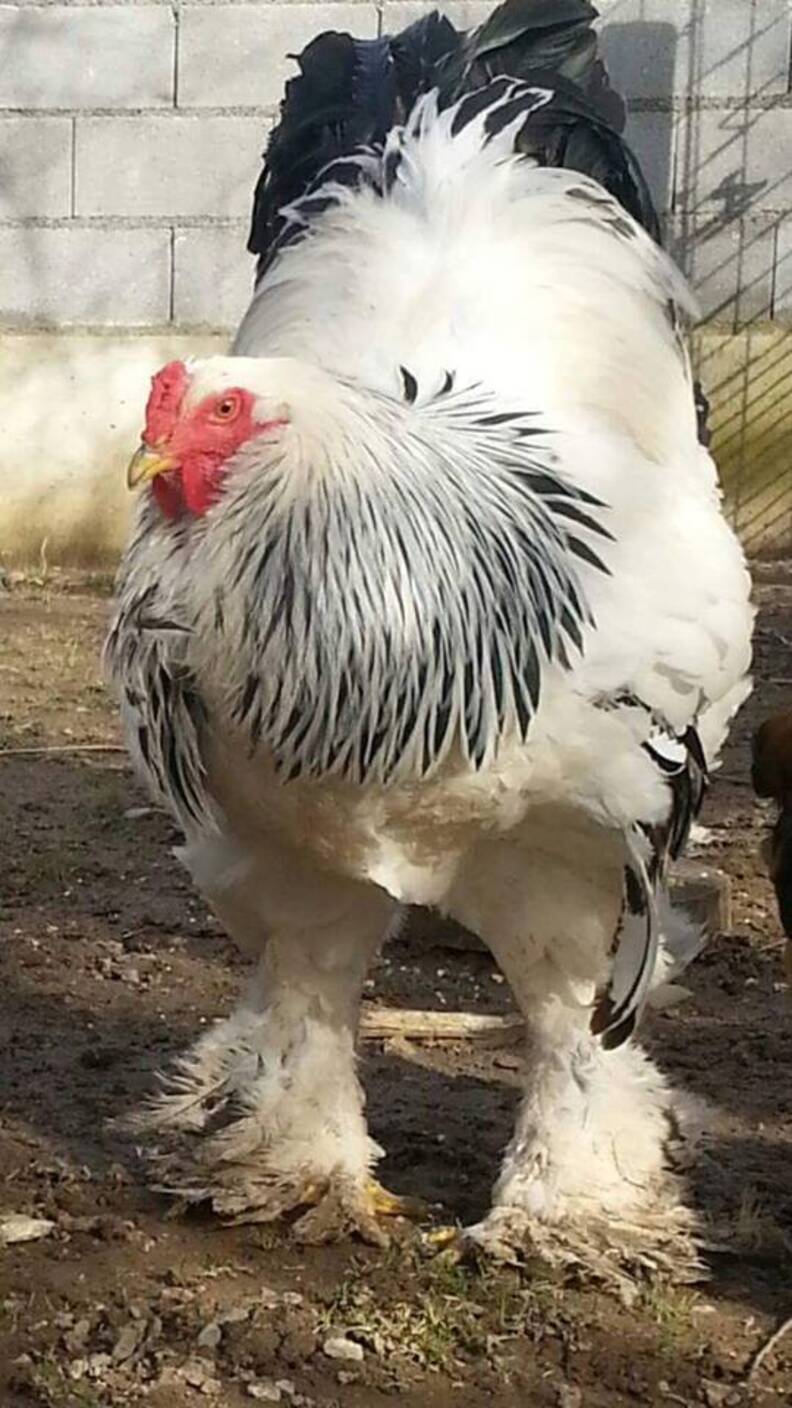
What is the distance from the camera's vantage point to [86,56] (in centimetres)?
805

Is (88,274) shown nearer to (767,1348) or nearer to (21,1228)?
(21,1228)

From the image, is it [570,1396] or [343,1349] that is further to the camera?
[343,1349]

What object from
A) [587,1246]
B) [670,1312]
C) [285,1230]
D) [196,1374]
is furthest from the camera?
[285,1230]

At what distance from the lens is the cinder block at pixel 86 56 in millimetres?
7996

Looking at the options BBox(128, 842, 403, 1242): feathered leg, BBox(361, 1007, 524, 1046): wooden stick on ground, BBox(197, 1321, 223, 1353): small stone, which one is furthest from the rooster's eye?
BBox(361, 1007, 524, 1046): wooden stick on ground

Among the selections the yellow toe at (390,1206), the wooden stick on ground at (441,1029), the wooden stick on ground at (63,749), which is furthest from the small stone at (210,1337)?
the wooden stick on ground at (63,749)

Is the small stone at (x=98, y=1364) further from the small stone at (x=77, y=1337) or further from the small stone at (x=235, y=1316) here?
the small stone at (x=235, y=1316)

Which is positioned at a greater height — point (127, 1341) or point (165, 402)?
point (165, 402)

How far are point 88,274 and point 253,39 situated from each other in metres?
1.09

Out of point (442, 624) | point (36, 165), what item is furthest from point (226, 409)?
point (36, 165)

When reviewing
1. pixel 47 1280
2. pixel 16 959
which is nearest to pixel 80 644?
pixel 16 959

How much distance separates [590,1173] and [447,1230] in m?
0.25

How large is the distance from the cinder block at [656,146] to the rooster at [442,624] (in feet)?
13.0

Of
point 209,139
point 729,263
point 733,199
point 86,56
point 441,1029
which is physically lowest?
point 441,1029
